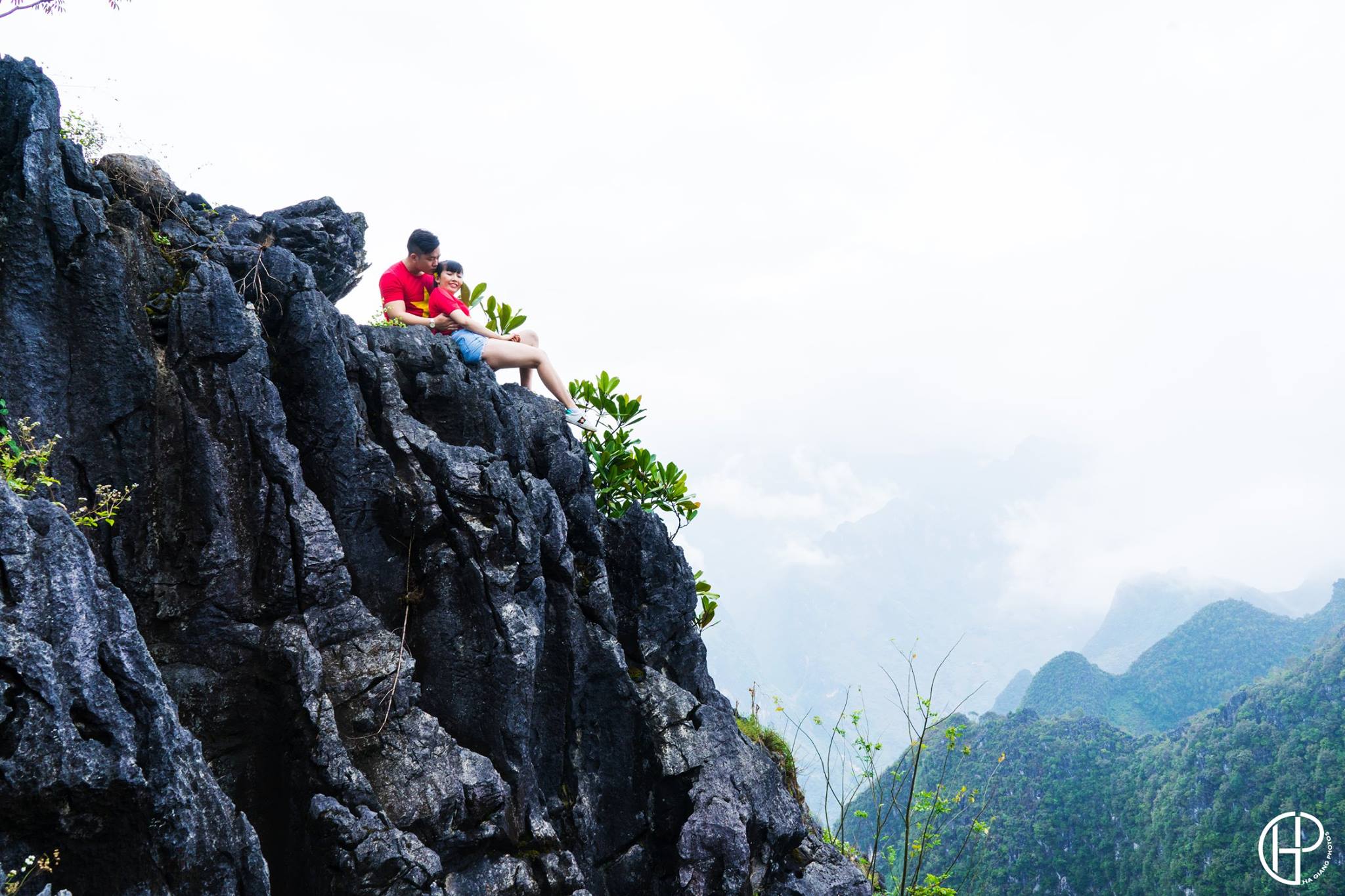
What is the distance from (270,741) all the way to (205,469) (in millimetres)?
2453

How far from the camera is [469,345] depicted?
9.84 m

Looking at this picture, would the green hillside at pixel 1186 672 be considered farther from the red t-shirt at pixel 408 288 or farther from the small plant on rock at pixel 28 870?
the small plant on rock at pixel 28 870

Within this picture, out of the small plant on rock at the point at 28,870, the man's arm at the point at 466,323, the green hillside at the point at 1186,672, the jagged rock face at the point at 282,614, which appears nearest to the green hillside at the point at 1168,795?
the jagged rock face at the point at 282,614

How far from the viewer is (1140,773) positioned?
199ft

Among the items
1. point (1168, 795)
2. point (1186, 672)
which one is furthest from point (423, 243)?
point (1186, 672)

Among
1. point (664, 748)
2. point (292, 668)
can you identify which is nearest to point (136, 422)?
point (292, 668)

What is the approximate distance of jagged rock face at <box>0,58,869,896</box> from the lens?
4906 millimetres

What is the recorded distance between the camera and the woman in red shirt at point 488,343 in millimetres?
9964

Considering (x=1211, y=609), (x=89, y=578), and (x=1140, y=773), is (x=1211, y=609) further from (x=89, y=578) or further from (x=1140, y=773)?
(x=89, y=578)

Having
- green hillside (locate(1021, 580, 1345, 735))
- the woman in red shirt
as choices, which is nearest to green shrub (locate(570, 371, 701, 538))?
the woman in red shirt

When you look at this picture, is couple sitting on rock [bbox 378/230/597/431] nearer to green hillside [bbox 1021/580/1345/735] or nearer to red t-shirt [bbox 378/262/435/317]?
red t-shirt [bbox 378/262/435/317]

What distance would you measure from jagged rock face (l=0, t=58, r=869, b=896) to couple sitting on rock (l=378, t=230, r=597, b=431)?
35.6 inches

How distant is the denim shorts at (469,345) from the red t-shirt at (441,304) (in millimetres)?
346

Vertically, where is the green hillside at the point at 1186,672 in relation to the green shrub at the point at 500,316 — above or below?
above
